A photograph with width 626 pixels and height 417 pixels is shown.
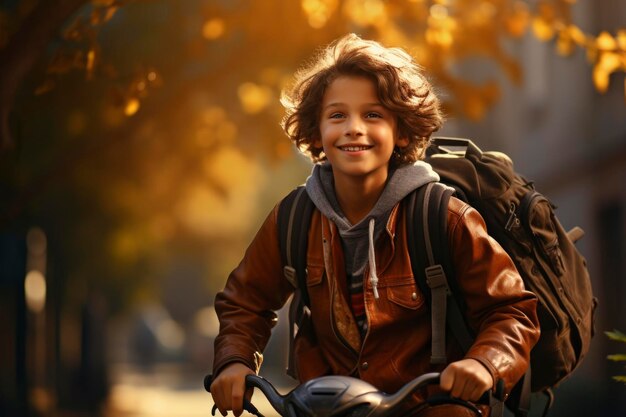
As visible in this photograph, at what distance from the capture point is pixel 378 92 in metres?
4.23

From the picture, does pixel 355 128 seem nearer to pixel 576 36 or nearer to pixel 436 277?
pixel 436 277

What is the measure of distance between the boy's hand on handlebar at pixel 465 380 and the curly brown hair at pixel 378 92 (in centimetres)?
88

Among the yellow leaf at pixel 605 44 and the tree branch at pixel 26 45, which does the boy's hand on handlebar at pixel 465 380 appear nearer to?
the tree branch at pixel 26 45

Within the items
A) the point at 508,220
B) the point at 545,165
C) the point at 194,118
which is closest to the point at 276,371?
the point at 545,165

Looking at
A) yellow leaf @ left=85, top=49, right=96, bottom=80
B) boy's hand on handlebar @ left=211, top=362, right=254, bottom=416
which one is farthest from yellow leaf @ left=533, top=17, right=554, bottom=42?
boy's hand on handlebar @ left=211, top=362, right=254, bottom=416

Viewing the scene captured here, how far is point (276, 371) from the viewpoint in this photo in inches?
1571

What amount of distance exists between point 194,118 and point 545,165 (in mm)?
8798

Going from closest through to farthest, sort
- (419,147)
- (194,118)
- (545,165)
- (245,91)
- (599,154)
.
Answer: (419,147)
(245,91)
(194,118)
(599,154)
(545,165)

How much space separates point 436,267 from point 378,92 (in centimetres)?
54

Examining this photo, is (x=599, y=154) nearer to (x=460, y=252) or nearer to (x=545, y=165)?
(x=545, y=165)

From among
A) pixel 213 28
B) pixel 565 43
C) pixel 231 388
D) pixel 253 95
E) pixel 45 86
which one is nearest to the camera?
pixel 231 388

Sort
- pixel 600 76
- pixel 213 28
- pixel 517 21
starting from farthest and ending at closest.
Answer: pixel 517 21 < pixel 213 28 < pixel 600 76

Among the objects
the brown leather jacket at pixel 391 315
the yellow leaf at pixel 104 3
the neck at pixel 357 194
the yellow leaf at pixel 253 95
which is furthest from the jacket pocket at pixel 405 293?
the yellow leaf at pixel 253 95

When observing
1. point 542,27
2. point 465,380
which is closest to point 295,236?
point 465,380
